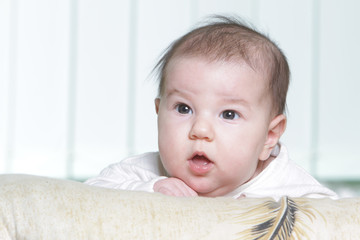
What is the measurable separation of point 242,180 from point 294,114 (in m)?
2.99

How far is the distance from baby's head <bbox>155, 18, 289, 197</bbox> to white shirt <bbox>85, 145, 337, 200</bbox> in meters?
0.03

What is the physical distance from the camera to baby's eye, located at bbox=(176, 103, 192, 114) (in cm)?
93

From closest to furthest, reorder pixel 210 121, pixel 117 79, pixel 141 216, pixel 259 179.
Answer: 1. pixel 141 216
2. pixel 210 121
3. pixel 259 179
4. pixel 117 79

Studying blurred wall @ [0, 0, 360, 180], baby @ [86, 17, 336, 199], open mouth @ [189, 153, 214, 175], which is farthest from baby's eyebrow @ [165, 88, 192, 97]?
blurred wall @ [0, 0, 360, 180]

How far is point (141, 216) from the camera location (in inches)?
23.3

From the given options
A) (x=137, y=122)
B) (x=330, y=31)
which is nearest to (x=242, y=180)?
(x=137, y=122)

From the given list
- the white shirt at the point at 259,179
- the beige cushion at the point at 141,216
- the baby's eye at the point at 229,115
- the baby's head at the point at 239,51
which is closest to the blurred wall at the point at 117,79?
the white shirt at the point at 259,179

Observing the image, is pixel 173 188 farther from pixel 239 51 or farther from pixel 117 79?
pixel 117 79

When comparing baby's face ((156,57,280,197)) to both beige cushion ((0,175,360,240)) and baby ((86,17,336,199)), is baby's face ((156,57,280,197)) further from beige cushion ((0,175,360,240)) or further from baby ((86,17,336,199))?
beige cushion ((0,175,360,240))

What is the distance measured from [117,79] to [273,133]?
2815 mm

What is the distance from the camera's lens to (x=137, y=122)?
378 cm

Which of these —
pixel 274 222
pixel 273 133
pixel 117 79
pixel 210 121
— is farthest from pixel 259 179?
pixel 117 79

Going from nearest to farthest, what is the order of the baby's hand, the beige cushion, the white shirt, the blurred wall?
the beige cushion → the baby's hand → the white shirt → the blurred wall

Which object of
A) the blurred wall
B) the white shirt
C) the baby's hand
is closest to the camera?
the baby's hand
